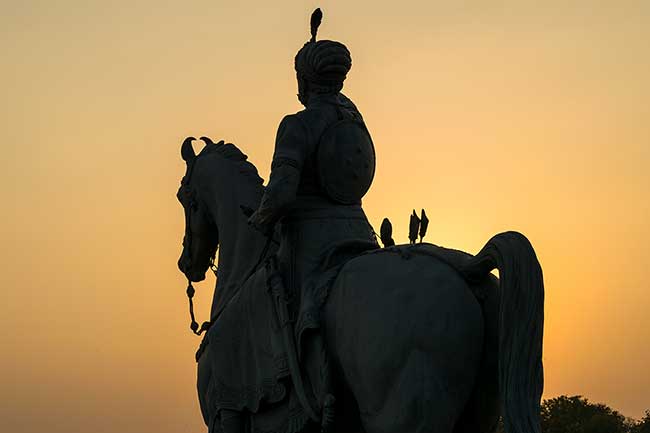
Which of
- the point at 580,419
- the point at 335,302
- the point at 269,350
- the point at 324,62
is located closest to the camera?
the point at 335,302

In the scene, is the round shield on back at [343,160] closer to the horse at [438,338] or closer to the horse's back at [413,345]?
the horse at [438,338]

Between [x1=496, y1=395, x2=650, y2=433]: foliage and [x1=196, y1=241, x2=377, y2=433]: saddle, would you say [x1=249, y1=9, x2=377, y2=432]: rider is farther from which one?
[x1=496, y1=395, x2=650, y2=433]: foliage

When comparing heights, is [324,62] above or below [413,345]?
above

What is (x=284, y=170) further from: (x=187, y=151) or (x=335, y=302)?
(x=187, y=151)

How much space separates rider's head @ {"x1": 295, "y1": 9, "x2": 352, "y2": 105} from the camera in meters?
13.7

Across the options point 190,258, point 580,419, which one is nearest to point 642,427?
point 580,419

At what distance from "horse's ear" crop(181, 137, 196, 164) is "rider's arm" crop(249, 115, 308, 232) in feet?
6.96

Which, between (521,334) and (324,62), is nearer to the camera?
(521,334)

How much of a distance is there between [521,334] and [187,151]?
200 inches

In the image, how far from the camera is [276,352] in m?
13.2

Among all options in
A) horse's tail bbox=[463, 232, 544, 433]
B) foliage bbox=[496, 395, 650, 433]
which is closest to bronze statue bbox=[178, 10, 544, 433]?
horse's tail bbox=[463, 232, 544, 433]

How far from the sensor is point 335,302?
41.0ft

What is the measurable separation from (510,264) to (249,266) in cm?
346

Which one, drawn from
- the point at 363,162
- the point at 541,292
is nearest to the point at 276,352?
the point at 363,162
